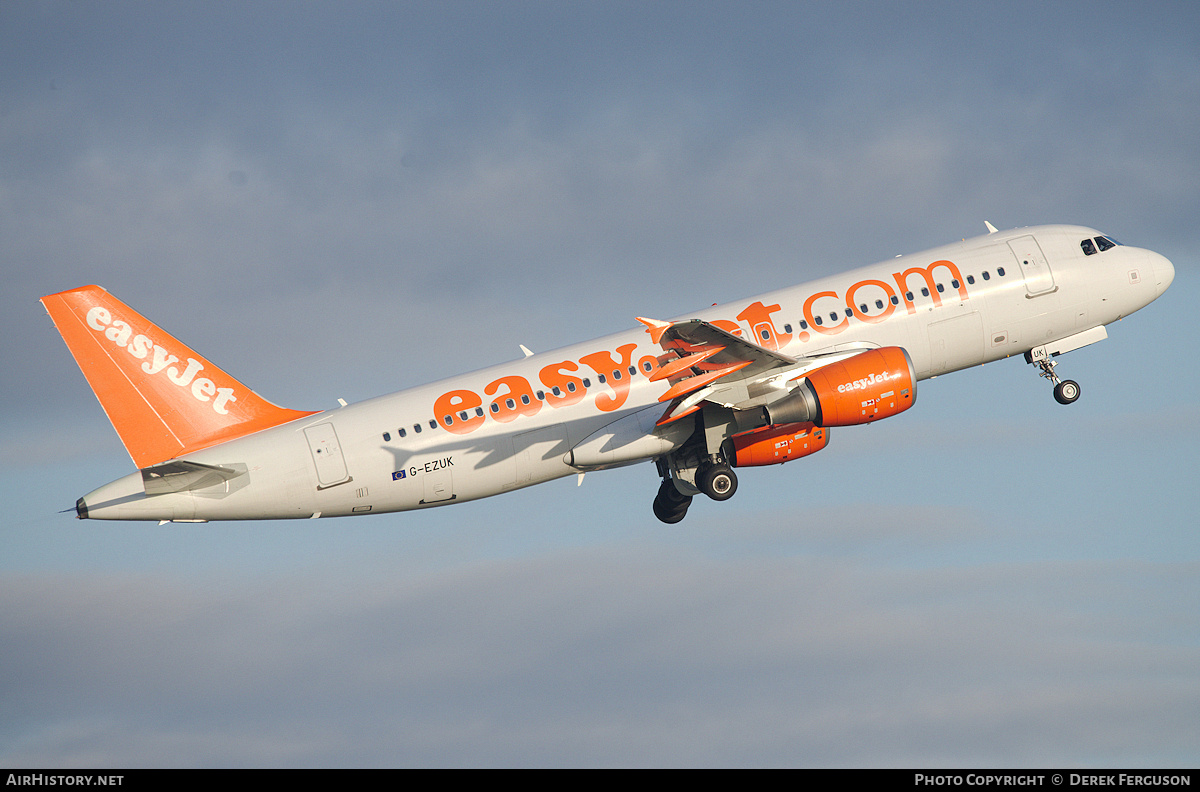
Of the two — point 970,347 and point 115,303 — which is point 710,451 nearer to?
point 970,347

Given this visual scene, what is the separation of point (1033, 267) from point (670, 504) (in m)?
14.7

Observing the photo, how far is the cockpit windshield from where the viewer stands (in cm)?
3744

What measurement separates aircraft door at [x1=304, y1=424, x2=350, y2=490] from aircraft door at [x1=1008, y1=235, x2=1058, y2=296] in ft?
74.8

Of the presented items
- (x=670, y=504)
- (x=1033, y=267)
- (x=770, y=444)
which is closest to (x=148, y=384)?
(x=670, y=504)

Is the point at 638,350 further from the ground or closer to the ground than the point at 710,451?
further from the ground

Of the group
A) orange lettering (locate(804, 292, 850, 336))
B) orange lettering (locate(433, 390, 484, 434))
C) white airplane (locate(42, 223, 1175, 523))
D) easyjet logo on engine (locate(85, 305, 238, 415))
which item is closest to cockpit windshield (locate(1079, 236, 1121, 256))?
white airplane (locate(42, 223, 1175, 523))

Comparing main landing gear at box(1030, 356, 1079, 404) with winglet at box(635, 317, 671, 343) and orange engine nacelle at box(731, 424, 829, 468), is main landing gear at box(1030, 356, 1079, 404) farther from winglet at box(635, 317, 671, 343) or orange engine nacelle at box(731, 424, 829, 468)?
winglet at box(635, 317, 671, 343)

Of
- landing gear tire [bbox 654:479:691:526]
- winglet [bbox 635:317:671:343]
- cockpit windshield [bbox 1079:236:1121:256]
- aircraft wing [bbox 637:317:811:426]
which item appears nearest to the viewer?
winglet [bbox 635:317:671:343]

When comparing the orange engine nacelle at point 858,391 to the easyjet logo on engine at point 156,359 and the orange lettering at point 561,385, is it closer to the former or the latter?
the orange lettering at point 561,385

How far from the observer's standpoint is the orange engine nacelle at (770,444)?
112 ft
